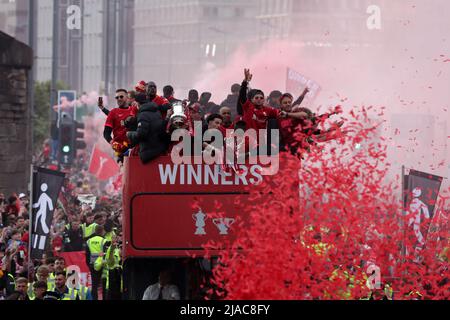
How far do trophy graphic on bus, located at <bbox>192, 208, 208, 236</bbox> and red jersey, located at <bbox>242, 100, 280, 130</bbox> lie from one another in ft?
4.13

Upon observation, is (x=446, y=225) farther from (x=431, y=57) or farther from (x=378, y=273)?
(x=431, y=57)

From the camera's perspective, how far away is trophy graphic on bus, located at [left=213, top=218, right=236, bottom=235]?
1436cm

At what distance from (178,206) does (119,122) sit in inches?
119

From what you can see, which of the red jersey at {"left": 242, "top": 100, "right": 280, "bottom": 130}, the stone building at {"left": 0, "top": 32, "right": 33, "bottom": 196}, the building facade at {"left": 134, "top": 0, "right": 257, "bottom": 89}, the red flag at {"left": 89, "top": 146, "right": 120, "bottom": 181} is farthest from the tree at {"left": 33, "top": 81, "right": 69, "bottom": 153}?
the red jersey at {"left": 242, "top": 100, "right": 280, "bottom": 130}

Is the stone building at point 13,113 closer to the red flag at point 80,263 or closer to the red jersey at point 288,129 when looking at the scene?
the red flag at point 80,263

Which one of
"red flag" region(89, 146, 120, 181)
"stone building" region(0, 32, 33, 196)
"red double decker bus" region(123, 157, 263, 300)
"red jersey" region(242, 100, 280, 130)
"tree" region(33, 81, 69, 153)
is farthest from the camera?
"tree" region(33, 81, 69, 153)

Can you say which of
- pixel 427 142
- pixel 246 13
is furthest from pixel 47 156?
pixel 246 13

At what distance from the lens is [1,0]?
12581 centimetres

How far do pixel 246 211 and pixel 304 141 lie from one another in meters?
0.99

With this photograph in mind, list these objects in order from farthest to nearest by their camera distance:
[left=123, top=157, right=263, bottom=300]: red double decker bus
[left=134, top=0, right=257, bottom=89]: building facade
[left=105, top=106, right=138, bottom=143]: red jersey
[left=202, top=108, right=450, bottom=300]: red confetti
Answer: [left=134, top=0, right=257, bottom=89]: building facade → [left=105, top=106, right=138, bottom=143]: red jersey → [left=123, top=157, right=263, bottom=300]: red double decker bus → [left=202, top=108, right=450, bottom=300]: red confetti

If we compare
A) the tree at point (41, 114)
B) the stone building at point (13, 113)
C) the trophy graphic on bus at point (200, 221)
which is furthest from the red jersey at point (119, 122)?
the tree at point (41, 114)

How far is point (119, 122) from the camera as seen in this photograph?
17.2 metres

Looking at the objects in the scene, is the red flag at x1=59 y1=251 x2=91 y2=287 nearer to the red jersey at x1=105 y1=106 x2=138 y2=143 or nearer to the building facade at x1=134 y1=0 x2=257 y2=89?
the red jersey at x1=105 y1=106 x2=138 y2=143

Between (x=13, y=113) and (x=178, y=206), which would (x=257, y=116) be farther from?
(x=13, y=113)
